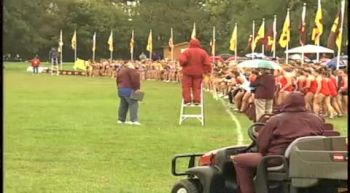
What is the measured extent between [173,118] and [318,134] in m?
15.8

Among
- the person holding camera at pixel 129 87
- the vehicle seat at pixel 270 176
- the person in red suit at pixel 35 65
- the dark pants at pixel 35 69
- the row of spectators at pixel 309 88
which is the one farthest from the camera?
the dark pants at pixel 35 69

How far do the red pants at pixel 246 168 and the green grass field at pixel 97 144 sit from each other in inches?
93.2

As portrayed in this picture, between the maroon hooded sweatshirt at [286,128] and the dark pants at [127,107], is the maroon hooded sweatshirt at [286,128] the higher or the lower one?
the higher one

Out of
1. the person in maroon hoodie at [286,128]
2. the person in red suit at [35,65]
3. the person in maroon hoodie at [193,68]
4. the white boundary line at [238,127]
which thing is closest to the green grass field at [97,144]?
the white boundary line at [238,127]

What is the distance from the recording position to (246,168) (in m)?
8.42

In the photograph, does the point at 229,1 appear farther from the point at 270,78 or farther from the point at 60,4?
the point at 270,78

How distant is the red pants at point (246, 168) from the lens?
8317 mm

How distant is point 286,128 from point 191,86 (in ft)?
42.0

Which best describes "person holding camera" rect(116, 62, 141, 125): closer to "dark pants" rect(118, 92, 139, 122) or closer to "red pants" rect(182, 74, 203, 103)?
"dark pants" rect(118, 92, 139, 122)

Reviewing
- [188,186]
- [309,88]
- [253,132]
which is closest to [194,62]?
[309,88]

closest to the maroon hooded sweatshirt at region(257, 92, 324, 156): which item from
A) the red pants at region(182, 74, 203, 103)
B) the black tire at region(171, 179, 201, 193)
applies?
the black tire at region(171, 179, 201, 193)

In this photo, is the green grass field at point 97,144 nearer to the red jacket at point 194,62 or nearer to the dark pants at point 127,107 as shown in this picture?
the dark pants at point 127,107

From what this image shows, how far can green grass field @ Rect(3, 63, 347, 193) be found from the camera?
1172 cm

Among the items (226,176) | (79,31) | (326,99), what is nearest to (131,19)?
(79,31)
